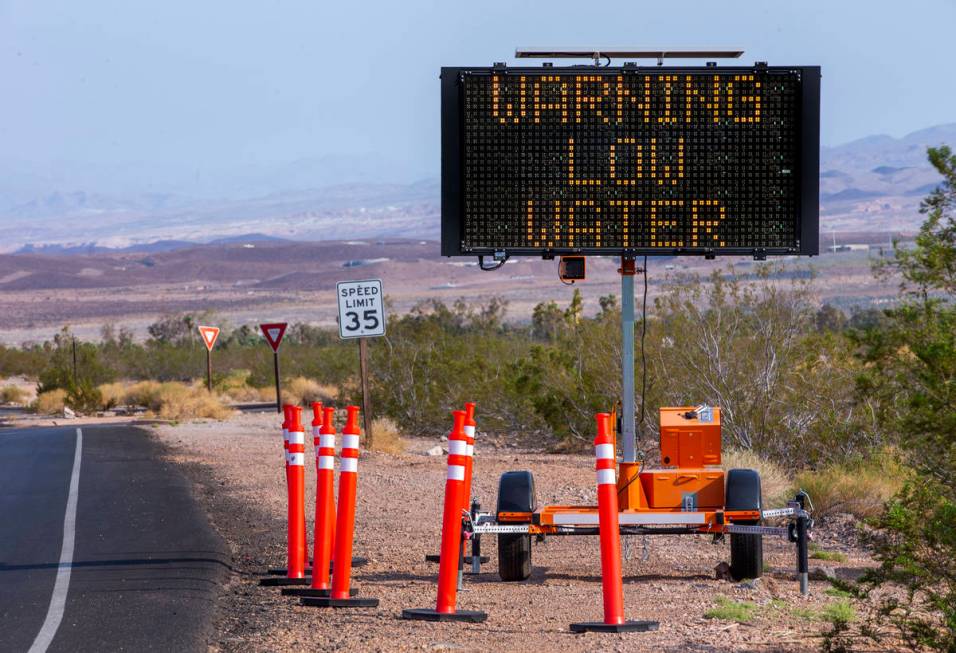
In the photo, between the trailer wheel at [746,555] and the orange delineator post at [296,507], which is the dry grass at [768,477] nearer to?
the trailer wheel at [746,555]

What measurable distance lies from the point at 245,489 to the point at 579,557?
785cm

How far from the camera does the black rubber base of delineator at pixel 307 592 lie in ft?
37.7

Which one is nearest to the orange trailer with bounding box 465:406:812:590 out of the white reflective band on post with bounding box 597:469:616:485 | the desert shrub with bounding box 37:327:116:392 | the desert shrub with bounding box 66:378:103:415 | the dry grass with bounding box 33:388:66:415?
the white reflective band on post with bounding box 597:469:616:485

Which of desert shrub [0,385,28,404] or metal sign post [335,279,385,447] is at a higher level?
metal sign post [335,279,385,447]

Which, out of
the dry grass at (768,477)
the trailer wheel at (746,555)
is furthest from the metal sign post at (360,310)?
the trailer wheel at (746,555)

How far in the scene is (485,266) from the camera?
42.5 feet

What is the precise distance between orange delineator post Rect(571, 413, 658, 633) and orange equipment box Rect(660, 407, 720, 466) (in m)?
2.61

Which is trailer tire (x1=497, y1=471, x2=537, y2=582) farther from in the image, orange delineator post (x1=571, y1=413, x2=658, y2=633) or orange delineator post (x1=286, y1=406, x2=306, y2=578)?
orange delineator post (x1=571, y1=413, x2=658, y2=633)

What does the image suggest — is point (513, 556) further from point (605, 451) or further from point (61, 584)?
point (61, 584)

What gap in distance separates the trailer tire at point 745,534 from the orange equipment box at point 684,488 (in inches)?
8.8

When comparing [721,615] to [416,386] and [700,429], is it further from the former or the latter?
[416,386]

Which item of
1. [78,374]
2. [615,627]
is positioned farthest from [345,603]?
[78,374]

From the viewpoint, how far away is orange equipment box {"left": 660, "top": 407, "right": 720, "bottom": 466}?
40.1 ft

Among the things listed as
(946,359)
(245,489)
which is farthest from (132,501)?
(946,359)
